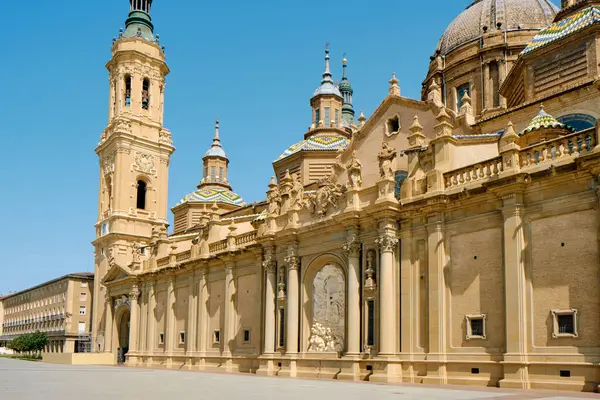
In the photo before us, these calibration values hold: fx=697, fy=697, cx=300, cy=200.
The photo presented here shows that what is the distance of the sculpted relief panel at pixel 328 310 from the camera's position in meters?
31.8

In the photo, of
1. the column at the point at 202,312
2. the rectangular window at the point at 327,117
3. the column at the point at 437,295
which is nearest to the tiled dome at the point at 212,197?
the rectangular window at the point at 327,117

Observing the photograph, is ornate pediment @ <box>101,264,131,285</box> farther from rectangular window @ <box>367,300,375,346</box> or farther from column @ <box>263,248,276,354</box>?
rectangular window @ <box>367,300,375,346</box>

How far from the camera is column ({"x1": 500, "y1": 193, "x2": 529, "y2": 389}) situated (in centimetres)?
2223

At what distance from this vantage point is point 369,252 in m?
29.2

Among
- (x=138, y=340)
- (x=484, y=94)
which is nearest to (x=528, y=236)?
(x=484, y=94)

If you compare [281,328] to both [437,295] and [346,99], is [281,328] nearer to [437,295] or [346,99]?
[437,295]

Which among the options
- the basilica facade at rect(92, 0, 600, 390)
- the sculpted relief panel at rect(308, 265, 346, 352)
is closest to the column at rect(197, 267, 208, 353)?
the basilica facade at rect(92, 0, 600, 390)

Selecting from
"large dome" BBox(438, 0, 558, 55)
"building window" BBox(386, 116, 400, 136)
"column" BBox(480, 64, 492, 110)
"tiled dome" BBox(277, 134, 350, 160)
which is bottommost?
"building window" BBox(386, 116, 400, 136)

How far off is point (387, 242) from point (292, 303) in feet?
23.9

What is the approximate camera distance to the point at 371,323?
2867 cm

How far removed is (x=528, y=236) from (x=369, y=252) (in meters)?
7.69

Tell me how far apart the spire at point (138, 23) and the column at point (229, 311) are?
1399 inches

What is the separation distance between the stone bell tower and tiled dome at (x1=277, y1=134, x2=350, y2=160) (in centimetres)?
1611

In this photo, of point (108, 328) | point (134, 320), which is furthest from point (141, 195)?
point (134, 320)
